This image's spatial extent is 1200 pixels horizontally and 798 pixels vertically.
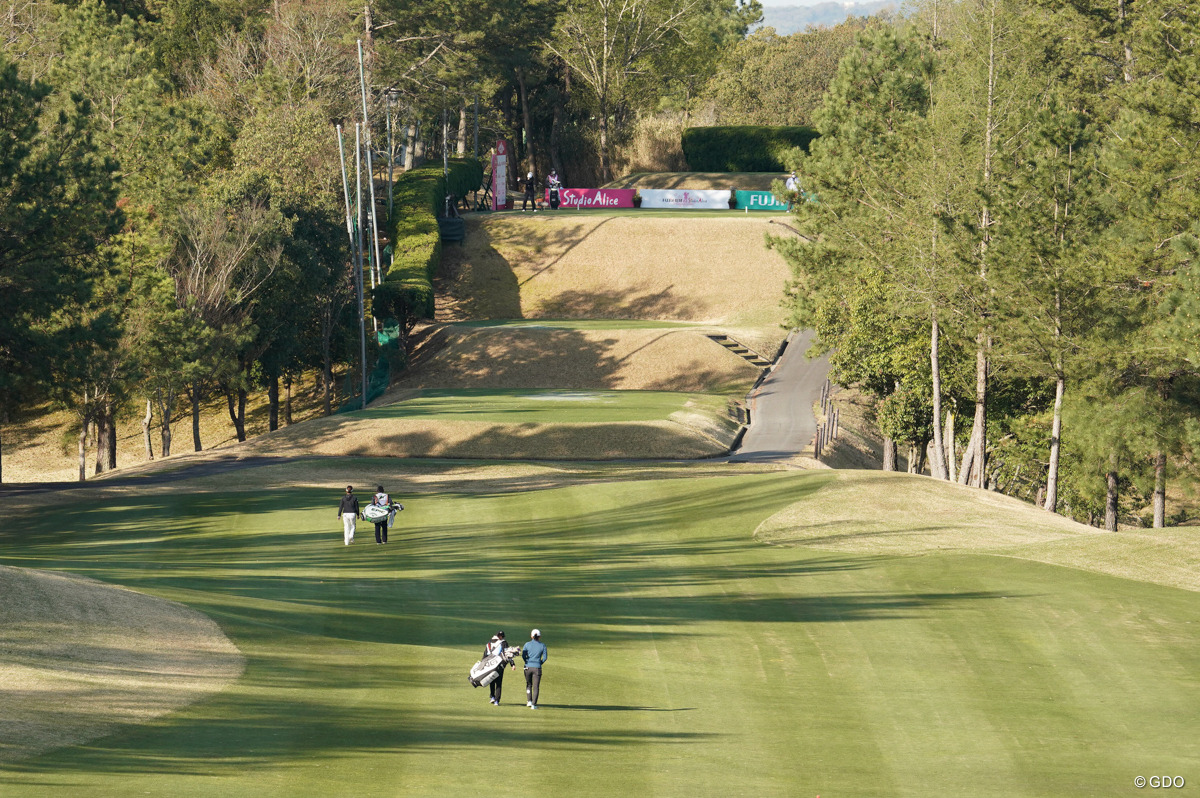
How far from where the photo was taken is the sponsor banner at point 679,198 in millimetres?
96688

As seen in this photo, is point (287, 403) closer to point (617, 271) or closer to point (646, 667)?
point (617, 271)

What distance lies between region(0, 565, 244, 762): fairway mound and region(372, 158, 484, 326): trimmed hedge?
49338mm

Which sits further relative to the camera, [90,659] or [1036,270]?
[1036,270]

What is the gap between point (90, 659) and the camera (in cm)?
1914

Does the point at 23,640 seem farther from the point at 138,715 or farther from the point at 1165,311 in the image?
the point at 1165,311

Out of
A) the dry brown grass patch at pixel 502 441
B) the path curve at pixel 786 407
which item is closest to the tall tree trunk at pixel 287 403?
the dry brown grass patch at pixel 502 441

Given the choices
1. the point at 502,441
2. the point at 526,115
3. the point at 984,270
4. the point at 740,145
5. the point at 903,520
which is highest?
the point at 526,115

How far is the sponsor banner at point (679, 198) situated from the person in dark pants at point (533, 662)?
264ft

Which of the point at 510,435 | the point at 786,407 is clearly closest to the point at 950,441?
the point at 786,407

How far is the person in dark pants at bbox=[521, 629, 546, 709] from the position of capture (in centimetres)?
1864

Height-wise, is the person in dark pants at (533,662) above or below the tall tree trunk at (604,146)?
below

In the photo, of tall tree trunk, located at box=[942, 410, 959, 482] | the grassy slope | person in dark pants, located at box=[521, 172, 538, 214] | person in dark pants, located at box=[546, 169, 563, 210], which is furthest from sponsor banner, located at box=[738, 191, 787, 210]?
tall tree trunk, located at box=[942, 410, 959, 482]

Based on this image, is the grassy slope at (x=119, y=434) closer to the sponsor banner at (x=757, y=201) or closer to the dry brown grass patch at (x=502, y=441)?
the dry brown grass patch at (x=502, y=441)

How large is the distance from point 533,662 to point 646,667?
333 cm
